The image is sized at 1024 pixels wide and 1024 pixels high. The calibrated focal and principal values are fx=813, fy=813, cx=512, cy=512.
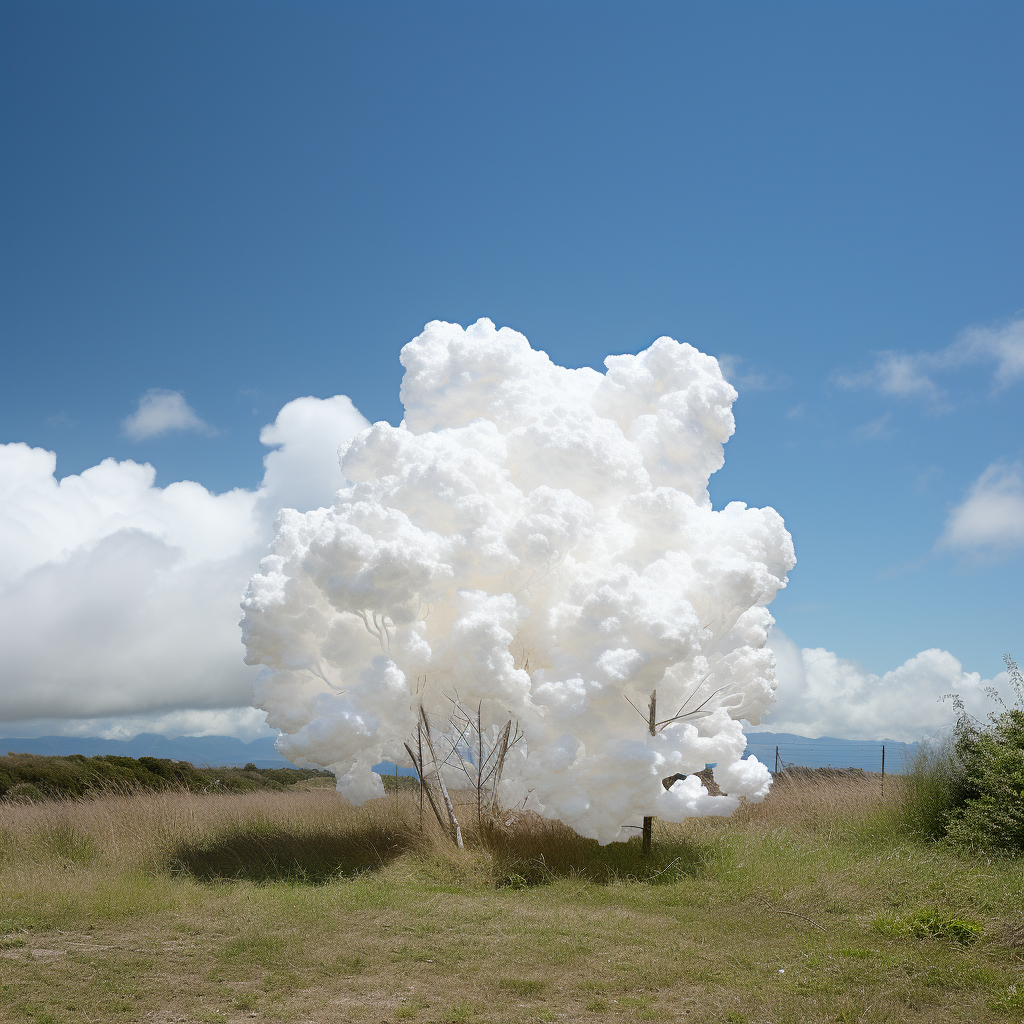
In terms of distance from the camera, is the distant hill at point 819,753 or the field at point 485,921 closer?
the field at point 485,921

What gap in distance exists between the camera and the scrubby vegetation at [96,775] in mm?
21156

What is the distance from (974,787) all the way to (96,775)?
2134 cm

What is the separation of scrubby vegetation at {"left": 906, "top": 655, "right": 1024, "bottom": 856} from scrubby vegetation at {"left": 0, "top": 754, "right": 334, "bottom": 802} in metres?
15.7

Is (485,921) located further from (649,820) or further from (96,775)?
(96,775)

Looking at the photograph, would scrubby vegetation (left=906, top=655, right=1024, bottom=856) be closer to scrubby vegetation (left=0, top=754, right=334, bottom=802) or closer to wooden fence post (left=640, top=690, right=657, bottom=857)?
wooden fence post (left=640, top=690, right=657, bottom=857)

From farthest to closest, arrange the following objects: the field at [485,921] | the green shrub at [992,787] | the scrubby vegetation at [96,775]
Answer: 1. the scrubby vegetation at [96,775]
2. the green shrub at [992,787]
3. the field at [485,921]

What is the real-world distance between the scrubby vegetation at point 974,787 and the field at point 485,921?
0.45 m

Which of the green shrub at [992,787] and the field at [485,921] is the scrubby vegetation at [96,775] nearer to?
the field at [485,921]

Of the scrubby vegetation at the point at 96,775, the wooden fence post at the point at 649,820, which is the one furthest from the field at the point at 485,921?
Result: the scrubby vegetation at the point at 96,775

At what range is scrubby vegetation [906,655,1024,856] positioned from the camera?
10.7 meters

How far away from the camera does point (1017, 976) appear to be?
20.8 feet

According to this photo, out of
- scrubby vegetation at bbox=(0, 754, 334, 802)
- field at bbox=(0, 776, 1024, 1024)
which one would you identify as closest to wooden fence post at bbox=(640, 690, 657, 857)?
field at bbox=(0, 776, 1024, 1024)

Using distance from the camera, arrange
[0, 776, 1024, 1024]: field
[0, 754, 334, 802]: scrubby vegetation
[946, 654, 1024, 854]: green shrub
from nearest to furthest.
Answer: [0, 776, 1024, 1024]: field < [946, 654, 1024, 854]: green shrub < [0, 754, 334, 802]: scrubby vegetation

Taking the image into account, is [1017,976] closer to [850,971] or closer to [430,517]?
[850,971]
